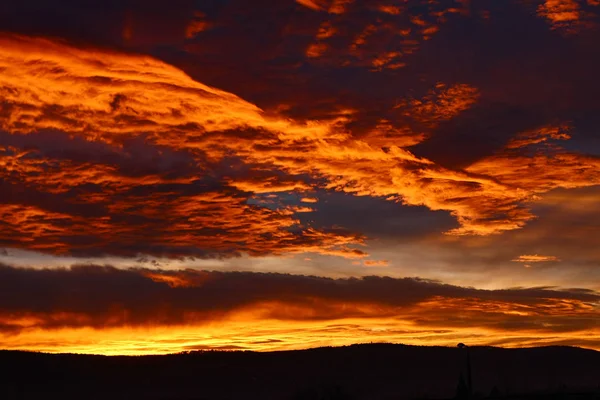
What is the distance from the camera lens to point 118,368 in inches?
4658

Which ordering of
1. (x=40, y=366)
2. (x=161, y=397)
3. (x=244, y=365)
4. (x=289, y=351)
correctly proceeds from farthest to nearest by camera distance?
(x=289, y=351) → (x=244, y=365) → (x=40, y=366) → (x=161, y=397)

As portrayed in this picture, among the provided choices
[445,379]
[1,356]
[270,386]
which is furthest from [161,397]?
[445,379]

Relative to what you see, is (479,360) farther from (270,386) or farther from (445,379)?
(270,386)

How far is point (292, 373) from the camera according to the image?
12419 centimetres

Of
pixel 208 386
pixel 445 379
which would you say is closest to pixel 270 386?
pixel 208 386

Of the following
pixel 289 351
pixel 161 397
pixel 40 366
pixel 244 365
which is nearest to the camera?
pixel 161 397

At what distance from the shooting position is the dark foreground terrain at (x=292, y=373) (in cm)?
10944

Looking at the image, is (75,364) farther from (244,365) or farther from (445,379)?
(445,379)

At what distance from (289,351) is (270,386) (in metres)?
16.9

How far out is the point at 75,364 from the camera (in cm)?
11831

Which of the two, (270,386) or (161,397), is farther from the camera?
(270,386)

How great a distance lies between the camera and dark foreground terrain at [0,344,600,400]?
109m

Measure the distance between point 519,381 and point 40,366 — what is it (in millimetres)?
71572

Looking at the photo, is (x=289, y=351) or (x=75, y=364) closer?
(x=75, y=364)
